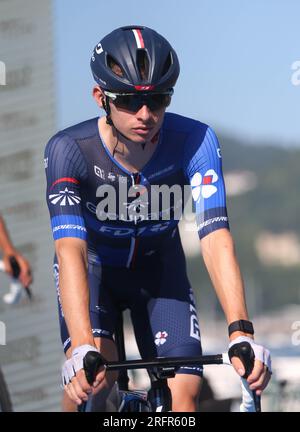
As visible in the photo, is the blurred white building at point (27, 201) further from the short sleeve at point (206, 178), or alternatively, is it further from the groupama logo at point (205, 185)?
the groupama logo at point (205, 185)

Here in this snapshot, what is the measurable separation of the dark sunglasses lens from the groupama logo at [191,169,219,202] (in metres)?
0.48

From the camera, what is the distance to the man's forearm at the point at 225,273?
231 inches

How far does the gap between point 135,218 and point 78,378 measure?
1384 millimetres

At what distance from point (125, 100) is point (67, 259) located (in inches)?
31.9

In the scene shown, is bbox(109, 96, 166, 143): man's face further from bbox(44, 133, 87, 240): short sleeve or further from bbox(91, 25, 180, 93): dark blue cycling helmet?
bbox(44, 133, 87, 240): short sleeve

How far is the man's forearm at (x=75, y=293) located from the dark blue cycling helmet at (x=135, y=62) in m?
0.83

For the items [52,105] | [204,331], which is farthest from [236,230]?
[52,105]

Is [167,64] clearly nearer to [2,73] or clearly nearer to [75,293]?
[75,293]

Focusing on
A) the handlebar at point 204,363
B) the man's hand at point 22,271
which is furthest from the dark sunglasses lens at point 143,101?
the man's hand at point 22,271

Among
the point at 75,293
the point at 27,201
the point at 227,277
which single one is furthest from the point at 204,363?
the point at 27,201

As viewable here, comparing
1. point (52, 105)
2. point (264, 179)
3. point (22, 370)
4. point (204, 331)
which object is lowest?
point (22, 370)

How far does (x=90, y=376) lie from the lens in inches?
216

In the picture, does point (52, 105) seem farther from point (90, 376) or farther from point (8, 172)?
point (90, 376)

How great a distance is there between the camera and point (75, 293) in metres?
5.91
